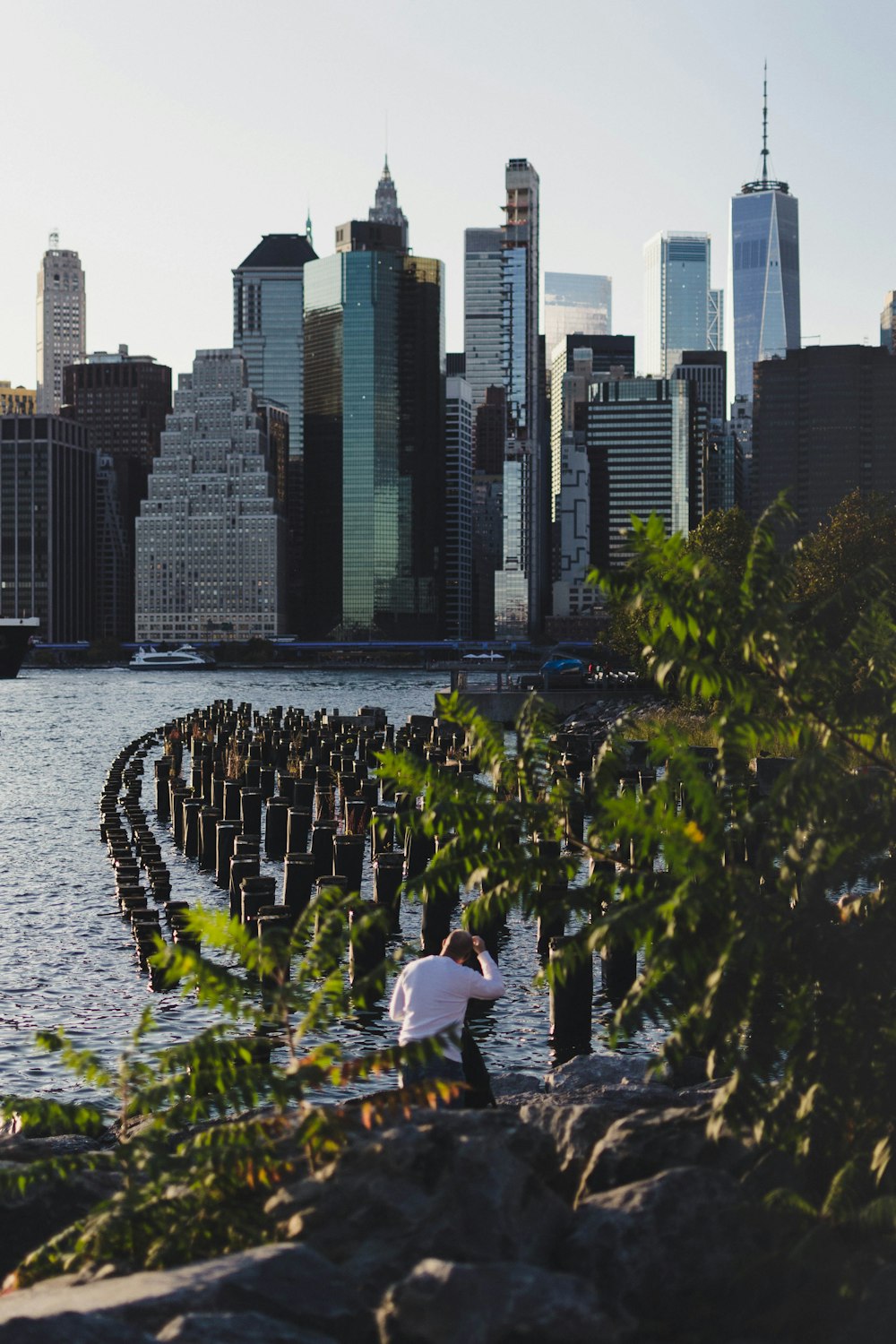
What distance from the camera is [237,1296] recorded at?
23.0ft

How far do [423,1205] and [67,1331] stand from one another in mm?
Answer: 2021

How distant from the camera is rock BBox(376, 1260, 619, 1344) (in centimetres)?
666

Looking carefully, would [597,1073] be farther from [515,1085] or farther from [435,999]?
[435,999]

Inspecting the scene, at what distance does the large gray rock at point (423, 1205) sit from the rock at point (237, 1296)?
0.87ft

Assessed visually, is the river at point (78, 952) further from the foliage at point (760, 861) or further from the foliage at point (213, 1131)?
the foliage at point (760, 861)

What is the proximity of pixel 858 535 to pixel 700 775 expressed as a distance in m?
53.4

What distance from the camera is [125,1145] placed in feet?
28.9

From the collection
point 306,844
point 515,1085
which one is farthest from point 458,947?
point 306,844

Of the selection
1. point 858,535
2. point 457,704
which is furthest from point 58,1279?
point 858,535

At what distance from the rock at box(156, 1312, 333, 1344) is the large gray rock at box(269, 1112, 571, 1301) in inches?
29.5

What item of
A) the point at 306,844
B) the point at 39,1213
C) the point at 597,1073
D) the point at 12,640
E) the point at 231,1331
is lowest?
the point at 306,844

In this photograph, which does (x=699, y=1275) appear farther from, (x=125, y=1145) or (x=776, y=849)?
(x=125, y=1145)

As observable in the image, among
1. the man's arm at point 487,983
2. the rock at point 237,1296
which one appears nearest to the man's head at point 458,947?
the man's arm at point 487,983

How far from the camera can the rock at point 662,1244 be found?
7.52m
